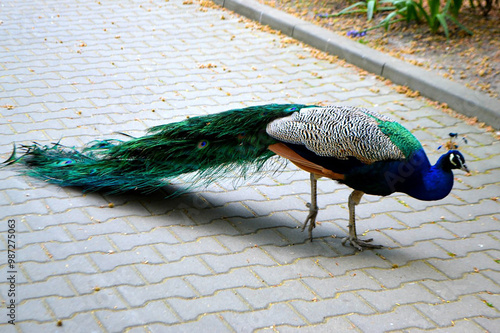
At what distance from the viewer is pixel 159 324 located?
9.05ft

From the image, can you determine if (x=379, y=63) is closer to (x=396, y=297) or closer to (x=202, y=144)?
(x=202, y=144)

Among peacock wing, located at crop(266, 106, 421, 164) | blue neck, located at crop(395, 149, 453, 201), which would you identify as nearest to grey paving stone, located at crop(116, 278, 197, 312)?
peacock wing, located at crop(266, 106, 421, 164)

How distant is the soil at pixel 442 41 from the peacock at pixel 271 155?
7.92 feet

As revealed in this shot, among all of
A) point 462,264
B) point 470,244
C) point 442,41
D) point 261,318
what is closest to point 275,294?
point 261,318

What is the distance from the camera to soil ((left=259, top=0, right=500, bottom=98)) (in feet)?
18.1

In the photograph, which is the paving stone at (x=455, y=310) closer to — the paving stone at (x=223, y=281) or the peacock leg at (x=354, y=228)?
the peacock leg at (x=354, y=228)

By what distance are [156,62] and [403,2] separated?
2818 mm

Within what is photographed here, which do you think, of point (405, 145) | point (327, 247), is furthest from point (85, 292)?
point (405, 145)

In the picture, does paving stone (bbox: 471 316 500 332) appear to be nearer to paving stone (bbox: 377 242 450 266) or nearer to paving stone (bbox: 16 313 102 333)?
paving stone (bbox: 377 242 450 266)

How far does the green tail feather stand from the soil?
8.77 feet

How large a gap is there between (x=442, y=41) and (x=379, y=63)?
2.91 ft

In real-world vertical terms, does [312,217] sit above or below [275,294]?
above

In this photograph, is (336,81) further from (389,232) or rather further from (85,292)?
(85,292)

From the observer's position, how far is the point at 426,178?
3184 mm
